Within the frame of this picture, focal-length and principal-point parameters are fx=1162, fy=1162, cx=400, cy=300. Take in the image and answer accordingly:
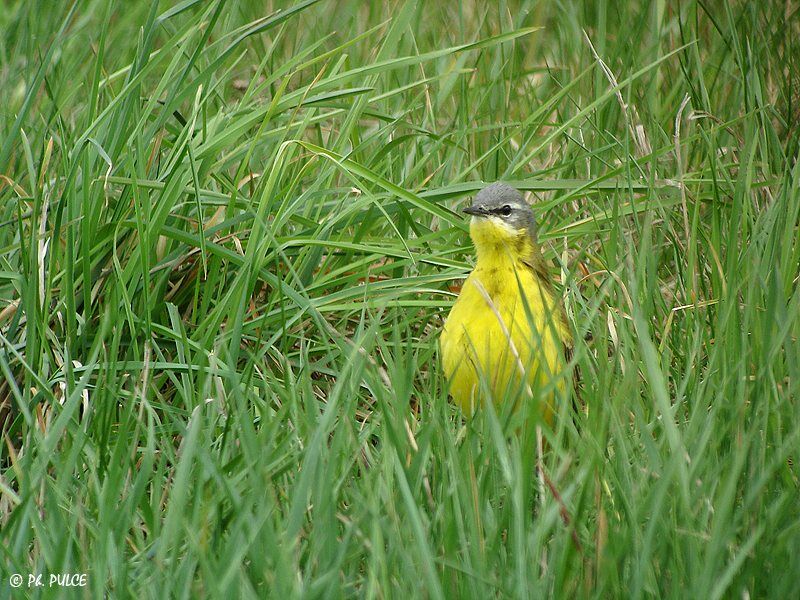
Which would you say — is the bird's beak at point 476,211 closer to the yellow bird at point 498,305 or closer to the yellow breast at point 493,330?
the yellow bird at point 498,305

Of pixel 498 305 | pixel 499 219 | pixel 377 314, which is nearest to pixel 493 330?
pixel 498 305

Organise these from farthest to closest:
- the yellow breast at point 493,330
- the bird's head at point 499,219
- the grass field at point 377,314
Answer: the bird's head at point 499,219
the yellow breast at point 493,330
the grass field at point 377,314

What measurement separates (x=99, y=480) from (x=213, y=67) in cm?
158

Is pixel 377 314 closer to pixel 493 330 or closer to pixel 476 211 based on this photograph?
pixel 493 330

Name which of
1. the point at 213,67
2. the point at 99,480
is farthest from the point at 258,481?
the point at 213,67

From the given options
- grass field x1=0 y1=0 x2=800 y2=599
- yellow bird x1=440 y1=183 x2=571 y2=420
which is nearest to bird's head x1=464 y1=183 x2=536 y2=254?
yellow bird x1=440 y1=183 x2=571 y2=420

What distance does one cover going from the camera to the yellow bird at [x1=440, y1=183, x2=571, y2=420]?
12.0ft

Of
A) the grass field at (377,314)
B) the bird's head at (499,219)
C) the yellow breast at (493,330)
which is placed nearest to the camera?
the grass field at (377,314)

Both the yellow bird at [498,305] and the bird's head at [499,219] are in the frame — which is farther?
the bird's head at [499,219]

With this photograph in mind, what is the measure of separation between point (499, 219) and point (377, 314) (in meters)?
0.62

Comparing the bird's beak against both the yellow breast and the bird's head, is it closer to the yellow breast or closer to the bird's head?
the bird's head

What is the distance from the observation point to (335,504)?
2.60 m

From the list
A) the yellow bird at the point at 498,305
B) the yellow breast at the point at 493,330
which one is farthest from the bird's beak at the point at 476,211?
the yellow breast at the point at 493,330

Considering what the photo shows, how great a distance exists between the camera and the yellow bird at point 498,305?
3.66 metres
